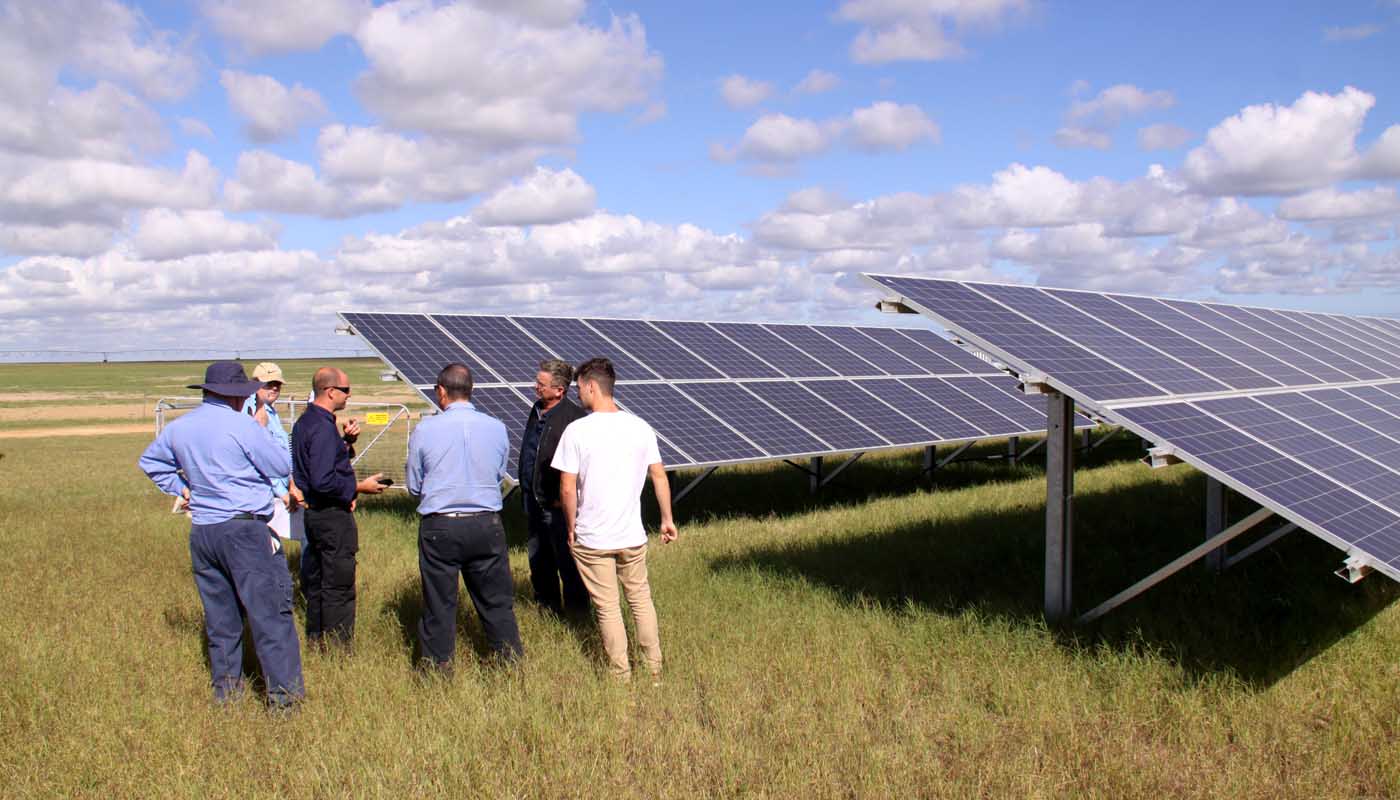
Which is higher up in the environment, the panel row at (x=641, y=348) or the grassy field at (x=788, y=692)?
the panel row at (x=641, y=348)

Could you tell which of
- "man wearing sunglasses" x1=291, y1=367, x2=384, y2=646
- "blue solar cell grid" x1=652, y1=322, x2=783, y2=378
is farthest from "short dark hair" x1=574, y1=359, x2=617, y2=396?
"blue solar cell grid" x1=652, y1=322, x2=783, y2=378

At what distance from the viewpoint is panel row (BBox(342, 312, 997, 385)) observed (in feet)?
46.0

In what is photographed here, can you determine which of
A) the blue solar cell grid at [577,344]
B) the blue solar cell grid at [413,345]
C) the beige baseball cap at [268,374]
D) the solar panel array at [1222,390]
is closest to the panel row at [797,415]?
the blue solar cell grid at [577,344]

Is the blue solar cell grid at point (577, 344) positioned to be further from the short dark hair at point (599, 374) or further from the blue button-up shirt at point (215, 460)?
the blue button-up shirt at point (215, 460)

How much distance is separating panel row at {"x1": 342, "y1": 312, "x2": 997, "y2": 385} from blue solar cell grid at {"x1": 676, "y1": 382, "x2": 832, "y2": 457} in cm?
48

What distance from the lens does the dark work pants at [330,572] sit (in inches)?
272

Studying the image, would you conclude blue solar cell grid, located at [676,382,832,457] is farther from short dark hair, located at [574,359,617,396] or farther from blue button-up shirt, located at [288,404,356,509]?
blue button-up shirt, located at [288,404,356,509]

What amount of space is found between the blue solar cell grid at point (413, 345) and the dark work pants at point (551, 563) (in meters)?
5.06

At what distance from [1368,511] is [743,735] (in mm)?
4302

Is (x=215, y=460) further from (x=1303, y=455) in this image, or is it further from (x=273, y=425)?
(x=1303, y=455)

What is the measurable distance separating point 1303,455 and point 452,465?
5.99 meters

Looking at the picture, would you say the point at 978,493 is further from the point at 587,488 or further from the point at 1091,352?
the point at 587,488

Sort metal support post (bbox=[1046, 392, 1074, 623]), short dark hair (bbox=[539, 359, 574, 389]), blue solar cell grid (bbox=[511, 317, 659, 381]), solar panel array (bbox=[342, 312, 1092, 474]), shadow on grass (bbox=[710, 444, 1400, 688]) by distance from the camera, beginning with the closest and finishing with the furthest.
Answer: shadow on grass (bbox=[710, 444, 1400, 688]) < short dark hair (bbox=[539, 359, 574, 389]) < metal support post (bbox=[1046, 392, 1074, 623]) < solar panel array (bbox=[342, 312, 1092, 474]) < blue solar cell grid (bbox=[511, 317, 659, 381])

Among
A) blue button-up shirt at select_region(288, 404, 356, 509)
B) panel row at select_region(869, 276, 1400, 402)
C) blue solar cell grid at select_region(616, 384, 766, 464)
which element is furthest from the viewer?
blue solar cell grid at select_region(616, 384, 766, 464)
